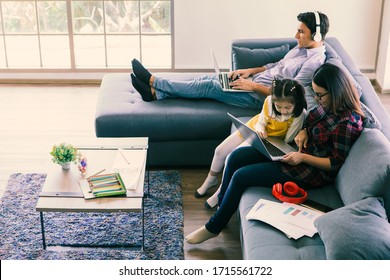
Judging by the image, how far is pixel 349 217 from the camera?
8.57 feet

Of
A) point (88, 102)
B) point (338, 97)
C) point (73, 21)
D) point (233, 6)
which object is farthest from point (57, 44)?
point (338, 97)

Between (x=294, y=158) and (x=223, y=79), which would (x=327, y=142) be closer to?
(x=294, y=158)

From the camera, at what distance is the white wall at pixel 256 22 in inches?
229

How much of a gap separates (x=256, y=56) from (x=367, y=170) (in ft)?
6.21

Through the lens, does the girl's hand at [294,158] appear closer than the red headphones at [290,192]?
No

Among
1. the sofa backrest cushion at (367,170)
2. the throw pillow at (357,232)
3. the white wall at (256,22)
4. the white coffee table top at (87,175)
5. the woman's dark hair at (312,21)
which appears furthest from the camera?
the white wall at (256,22)

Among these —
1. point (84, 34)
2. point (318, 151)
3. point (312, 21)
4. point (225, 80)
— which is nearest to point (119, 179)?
point (318, 151)

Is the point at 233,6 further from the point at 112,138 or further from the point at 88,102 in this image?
the point at 112,138

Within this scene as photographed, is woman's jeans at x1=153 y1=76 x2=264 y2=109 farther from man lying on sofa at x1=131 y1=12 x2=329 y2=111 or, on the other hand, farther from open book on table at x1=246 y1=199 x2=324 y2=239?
open book on table at x1=246 y1=199 x2=324 y2=239

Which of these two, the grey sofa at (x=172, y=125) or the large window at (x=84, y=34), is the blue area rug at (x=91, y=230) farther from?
the large window at (x=84, y=34)

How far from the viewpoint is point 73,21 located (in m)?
5.93

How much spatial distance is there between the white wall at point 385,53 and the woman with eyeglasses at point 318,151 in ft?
8.66

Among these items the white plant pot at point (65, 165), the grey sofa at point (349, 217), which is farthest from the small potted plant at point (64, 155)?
the grey sofa at point (349, 217)

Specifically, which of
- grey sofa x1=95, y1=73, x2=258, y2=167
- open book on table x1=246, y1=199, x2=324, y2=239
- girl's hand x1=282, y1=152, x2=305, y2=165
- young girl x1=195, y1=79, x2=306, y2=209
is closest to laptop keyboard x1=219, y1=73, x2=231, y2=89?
grey sofa x1=95, y1=73, x2=258, y2=167
